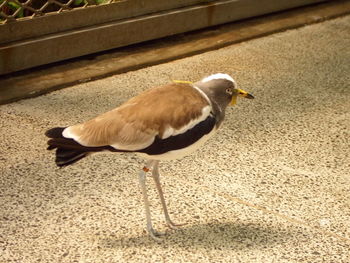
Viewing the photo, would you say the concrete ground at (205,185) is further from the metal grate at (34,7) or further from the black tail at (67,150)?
the metal grate at (34,7)

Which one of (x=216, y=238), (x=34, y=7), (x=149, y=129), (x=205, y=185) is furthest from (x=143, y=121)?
(x=34, y=7)

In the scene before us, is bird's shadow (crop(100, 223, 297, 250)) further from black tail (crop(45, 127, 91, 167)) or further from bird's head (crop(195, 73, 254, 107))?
bird's head (crop(195, 73, 254, 107))

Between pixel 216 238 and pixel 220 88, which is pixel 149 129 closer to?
pixel 220 88

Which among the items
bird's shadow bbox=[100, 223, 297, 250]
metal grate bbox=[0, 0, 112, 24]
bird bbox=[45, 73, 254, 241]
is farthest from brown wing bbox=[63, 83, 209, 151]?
metal grate bbox=[0, 0, 112, 24]

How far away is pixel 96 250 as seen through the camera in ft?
9.30

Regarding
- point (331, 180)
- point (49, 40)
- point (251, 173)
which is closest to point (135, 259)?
point (251, 173)

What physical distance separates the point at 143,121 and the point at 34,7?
2502 mm

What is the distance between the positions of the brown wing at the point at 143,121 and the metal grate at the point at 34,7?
1954 millimetres

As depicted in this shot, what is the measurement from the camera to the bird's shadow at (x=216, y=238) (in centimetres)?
290

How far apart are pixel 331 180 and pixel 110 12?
2.21 metres

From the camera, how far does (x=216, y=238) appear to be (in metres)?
2.95

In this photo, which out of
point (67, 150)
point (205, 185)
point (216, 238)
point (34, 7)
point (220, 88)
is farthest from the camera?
point (34, 7)

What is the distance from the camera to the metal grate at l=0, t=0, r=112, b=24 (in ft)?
14.4

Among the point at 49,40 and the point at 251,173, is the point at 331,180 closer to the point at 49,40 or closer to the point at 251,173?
the point at 251,173
